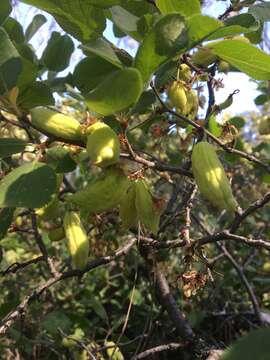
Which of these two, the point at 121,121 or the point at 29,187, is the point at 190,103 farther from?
the point at 29,187

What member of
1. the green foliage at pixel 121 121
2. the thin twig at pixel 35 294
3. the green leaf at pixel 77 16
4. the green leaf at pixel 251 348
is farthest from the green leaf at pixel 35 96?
the green leaf at pixel 251 348

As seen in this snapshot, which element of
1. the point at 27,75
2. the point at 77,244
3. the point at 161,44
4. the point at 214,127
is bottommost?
the point at 77,244

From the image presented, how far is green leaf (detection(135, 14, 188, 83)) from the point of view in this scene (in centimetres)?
76

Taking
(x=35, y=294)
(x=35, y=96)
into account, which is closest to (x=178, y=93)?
(x=35, y=96)

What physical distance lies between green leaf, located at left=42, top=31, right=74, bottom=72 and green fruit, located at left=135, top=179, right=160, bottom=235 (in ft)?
2.10

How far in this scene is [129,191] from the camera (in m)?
1.04

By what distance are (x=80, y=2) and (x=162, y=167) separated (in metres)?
0.33

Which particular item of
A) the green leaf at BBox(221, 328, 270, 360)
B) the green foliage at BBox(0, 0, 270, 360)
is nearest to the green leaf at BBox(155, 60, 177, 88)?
the green foliage at BBox(0, 0, 270, 360)

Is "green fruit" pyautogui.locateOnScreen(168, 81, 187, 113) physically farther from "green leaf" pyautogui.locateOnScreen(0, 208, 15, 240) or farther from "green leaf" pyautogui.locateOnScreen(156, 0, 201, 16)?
"green leaf" pyautogui.locateOnScreen(0, 208, 15, 240)

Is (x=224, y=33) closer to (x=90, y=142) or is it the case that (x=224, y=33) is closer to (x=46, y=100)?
(x=90, y=142)

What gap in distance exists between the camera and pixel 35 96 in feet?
3.26

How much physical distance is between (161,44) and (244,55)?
0.16 m

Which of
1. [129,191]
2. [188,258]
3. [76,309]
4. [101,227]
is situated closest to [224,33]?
[129,191]

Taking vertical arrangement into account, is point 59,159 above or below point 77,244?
above
